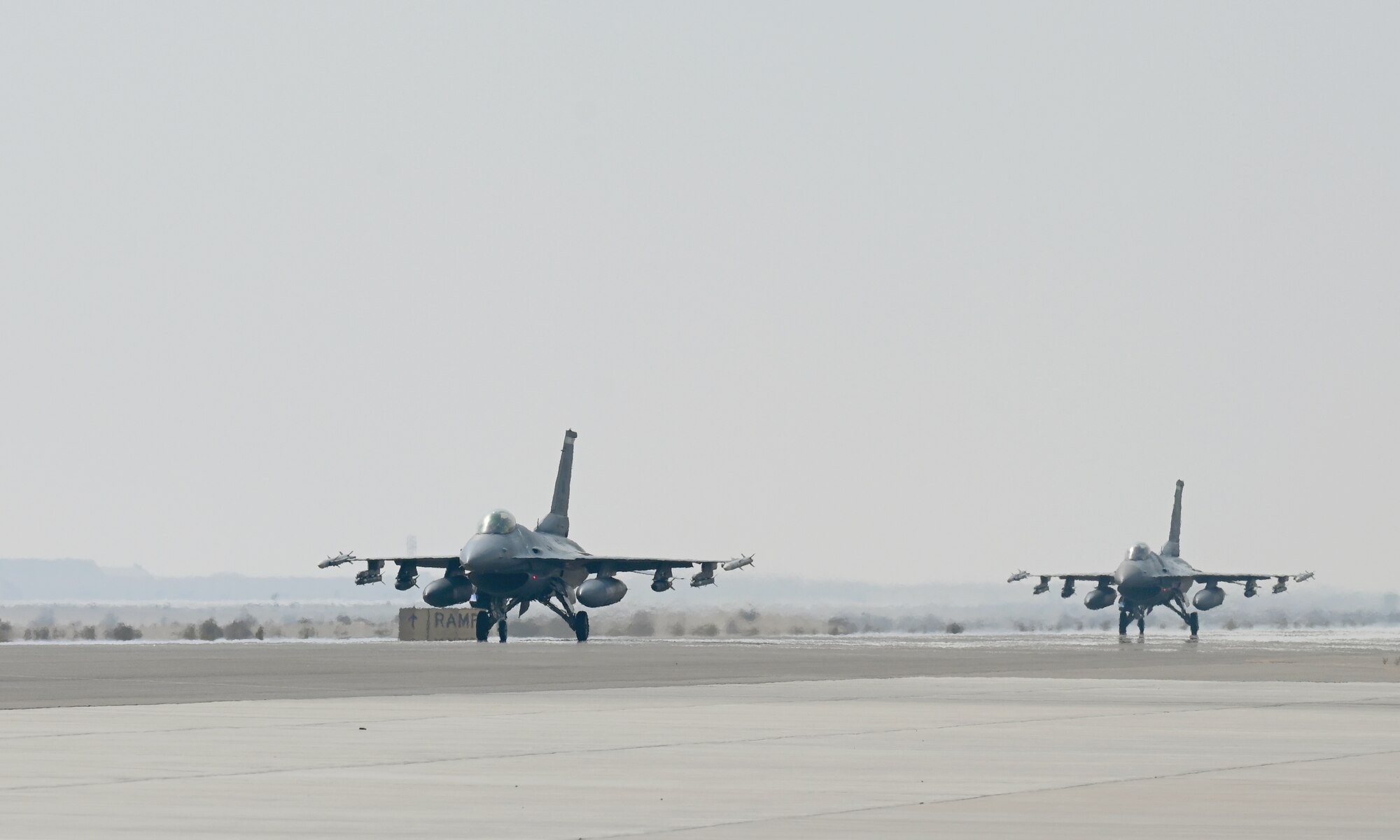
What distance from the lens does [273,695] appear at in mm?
32031

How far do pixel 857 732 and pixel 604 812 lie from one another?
8723 millimetres

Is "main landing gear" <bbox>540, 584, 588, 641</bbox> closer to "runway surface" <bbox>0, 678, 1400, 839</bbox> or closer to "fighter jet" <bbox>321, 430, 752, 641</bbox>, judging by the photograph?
"fighter jet" <bbox>321, 430, 752, 641</bbox>

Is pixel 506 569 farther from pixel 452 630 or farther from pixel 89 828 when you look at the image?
pixel 89 828

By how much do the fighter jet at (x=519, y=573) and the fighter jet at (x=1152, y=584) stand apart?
24913 mm

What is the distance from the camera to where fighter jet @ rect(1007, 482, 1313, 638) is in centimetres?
9750

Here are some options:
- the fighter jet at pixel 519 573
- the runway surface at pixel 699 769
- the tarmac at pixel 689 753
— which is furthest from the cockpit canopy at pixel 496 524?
the runway surface at pixel 699 769

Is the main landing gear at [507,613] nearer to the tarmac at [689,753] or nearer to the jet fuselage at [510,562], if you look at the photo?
the jet fuselage at [510,562]

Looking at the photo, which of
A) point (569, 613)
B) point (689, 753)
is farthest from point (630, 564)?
point (689, 753)

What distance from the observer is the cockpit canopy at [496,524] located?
71750 millimetres

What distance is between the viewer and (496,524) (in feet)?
236

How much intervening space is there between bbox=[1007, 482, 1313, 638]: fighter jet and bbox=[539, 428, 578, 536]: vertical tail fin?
24.3 m

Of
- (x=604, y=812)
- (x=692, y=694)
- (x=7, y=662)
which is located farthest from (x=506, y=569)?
(x=604, y=812)

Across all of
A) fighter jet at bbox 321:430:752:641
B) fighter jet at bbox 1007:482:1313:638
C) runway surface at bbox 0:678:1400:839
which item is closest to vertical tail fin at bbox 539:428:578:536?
fighter jet at bbox 321:430:752:641

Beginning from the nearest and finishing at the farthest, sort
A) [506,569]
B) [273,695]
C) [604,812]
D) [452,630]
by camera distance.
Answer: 1. [604,812]
2. [273,695]
3. [506,569]
4. [452,630]
